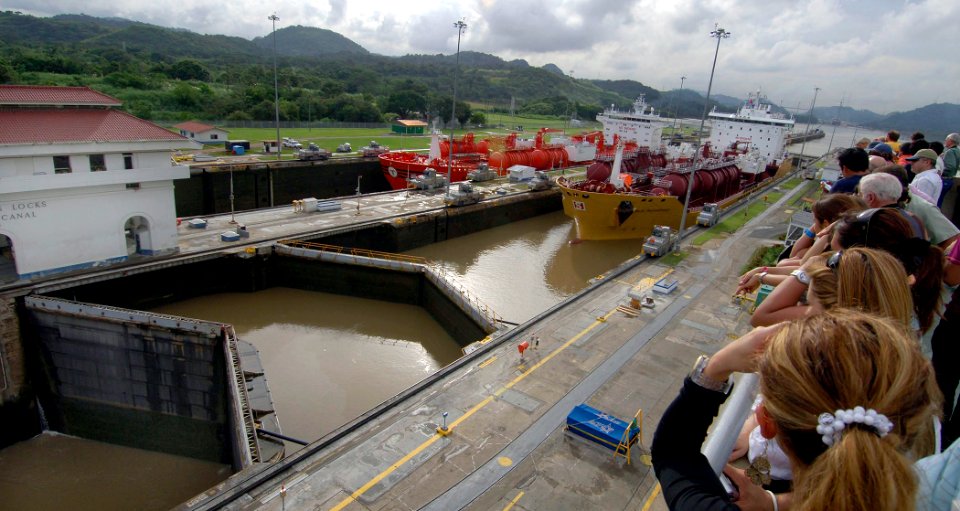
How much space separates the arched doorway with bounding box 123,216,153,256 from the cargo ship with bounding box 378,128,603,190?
1971cm

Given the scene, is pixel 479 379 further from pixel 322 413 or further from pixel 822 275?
pixel 822 275

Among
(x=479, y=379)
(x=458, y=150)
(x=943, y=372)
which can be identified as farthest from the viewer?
(x=458, y=150)

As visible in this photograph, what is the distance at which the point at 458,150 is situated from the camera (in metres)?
50.6

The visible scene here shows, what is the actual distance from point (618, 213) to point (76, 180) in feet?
82.1

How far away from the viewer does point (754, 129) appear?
5178cm

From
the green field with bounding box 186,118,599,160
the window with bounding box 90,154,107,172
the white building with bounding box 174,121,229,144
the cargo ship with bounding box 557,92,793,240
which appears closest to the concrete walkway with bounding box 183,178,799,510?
the cargo ship with bounding box 557,92,793,240

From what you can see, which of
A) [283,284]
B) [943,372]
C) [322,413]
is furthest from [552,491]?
[283,284]

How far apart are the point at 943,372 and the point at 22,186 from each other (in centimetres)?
2046

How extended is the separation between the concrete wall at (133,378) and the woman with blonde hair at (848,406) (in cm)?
1492

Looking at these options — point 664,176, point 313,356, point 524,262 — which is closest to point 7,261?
point 313,356

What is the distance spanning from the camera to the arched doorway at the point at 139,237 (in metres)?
18.8

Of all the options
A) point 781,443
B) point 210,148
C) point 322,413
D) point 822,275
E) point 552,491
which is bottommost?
point 322,413

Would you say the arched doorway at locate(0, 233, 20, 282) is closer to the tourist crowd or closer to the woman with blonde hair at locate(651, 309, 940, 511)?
the tourist crowd

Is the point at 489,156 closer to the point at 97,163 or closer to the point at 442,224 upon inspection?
the point at 442,224
